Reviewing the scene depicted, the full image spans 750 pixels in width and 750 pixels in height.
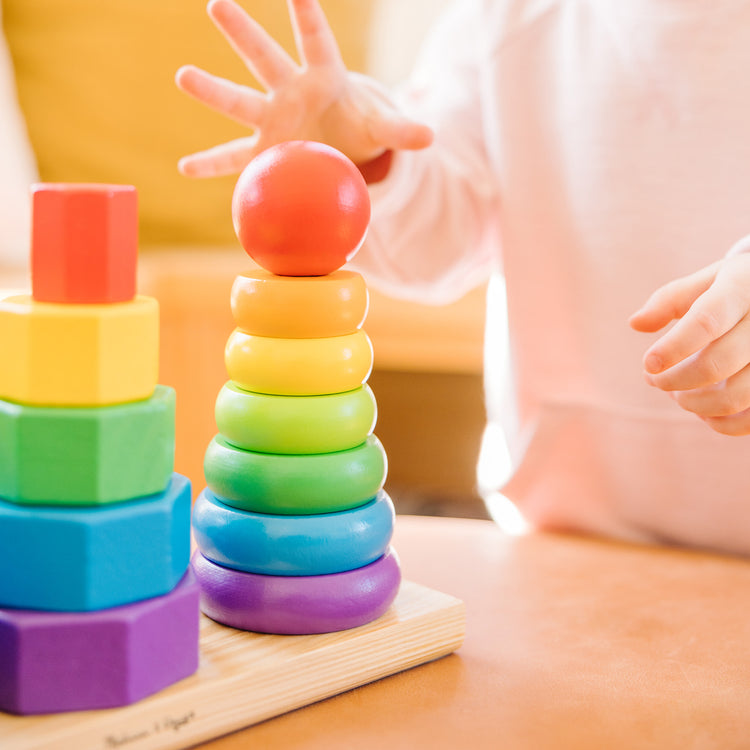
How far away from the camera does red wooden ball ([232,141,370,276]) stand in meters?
0.47

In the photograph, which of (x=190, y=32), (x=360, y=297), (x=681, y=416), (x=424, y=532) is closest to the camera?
(x=360, y=297)

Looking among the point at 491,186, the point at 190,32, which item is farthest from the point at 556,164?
the point at 190,32

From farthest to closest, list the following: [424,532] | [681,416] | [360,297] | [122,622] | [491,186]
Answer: [491,186], [681,416], [424,532], [360,297], [122,622]

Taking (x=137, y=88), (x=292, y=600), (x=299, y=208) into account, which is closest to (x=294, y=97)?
(x=299, y=208)

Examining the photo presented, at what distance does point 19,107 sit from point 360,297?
134cm

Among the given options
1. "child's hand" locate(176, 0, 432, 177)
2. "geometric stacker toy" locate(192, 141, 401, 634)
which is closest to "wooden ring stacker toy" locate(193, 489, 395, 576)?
"geometric stacker toy" locate(192, 141, 401, 634)

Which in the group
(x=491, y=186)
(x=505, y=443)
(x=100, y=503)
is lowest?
(x=505, y=443)

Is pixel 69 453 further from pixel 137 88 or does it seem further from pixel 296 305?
pixel 137 88

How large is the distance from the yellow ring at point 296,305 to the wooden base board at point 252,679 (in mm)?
146

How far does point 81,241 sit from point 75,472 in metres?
0.09

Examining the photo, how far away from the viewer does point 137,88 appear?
64.3 inches

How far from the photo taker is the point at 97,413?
40cm

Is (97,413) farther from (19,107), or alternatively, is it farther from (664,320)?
(19,107)

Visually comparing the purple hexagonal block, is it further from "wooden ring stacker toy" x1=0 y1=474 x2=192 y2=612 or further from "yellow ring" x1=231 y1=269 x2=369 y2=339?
"yellow ring" x1=231 y1=269 x2=369 y2=339
